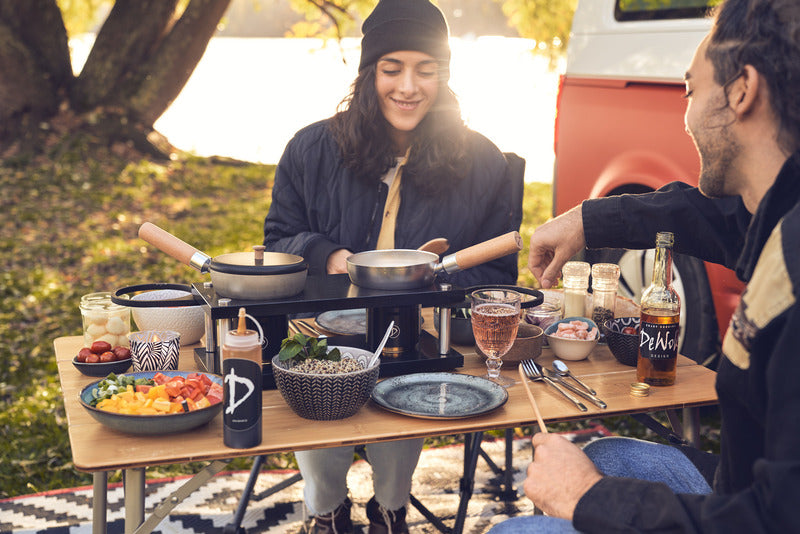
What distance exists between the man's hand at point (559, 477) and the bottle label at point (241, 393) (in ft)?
1.83

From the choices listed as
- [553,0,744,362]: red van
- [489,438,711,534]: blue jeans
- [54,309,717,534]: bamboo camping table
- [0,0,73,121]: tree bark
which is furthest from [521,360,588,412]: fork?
[0,0,73,121]: tree bark

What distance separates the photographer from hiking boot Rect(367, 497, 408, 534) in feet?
9.20

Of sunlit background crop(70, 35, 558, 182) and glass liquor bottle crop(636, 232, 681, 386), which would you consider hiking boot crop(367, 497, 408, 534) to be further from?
sunlit background crop(70, 35, 558, 182)

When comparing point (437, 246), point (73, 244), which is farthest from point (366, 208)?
point (73, 244)

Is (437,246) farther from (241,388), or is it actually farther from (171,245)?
(241,388)

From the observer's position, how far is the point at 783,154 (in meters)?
1.42

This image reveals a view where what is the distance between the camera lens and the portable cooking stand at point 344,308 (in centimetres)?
188

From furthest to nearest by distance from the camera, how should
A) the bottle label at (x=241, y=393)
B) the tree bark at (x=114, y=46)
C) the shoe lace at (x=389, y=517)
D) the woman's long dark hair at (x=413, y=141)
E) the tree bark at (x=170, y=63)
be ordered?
1. the tree bark at (x=170, y=63)
2. the tree bark at (x=114, y=46)
3. the woman's long dark hair at (x=413, y=141)
4. the shoe lace at (x=389, y=517)
5. the bottle label at (x=241, y=393)

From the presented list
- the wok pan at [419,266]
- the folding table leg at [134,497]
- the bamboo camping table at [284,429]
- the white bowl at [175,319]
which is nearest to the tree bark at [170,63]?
the white bowl at [175,319]

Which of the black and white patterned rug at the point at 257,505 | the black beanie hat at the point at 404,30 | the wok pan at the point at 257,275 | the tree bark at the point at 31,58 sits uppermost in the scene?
the tree bark at the point at 31,58

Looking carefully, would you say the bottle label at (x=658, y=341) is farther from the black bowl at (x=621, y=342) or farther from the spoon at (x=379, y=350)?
the spoon at (x=379, y=350)

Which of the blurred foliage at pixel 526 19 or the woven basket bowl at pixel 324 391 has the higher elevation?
the blurred foliage at pixel 526 19

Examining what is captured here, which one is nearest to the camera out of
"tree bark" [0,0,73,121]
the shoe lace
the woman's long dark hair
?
the shoe lace

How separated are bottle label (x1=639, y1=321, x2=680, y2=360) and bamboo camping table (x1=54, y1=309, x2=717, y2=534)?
0.09 metres
